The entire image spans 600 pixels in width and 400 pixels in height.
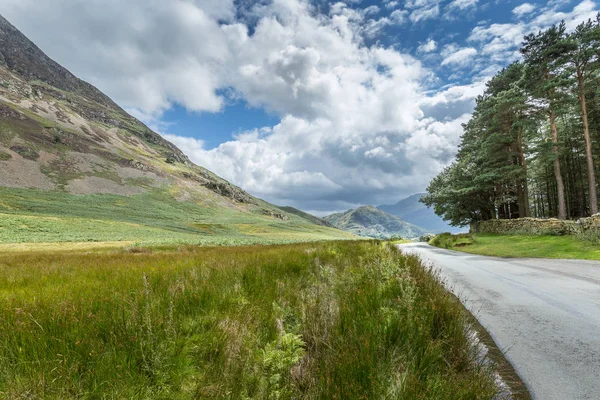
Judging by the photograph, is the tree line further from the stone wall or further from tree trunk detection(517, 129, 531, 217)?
the stone wall

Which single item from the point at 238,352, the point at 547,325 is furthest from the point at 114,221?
the point at 547,325

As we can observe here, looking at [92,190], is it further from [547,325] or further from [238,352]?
[547,325]

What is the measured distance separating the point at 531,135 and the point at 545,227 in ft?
31.8

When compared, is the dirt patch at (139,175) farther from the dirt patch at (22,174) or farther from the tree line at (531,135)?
the tree line at (531,135)

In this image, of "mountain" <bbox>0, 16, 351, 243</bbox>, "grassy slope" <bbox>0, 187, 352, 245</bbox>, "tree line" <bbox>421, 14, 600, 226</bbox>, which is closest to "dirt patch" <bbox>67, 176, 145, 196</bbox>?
"mountain" <bbox>0, 16, 351, 243</bbox>

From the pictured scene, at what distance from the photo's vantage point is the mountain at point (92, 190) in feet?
197

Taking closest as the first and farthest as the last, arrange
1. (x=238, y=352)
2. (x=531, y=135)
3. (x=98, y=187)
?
(x=238, y=352) < (x=531, y=135) < (x=98, y=187)

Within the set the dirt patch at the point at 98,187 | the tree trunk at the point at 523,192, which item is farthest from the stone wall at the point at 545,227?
the dirt patch at the point at 98,187

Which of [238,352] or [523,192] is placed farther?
[523,192]

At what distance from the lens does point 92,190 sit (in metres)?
104

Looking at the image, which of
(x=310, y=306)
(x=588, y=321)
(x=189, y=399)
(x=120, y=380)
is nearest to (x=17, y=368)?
(x=120, y=380)

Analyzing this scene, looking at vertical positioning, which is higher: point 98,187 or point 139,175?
point 139,175

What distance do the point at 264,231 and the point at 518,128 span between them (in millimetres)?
81950

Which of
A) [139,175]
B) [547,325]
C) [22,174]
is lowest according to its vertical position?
[547,325]
